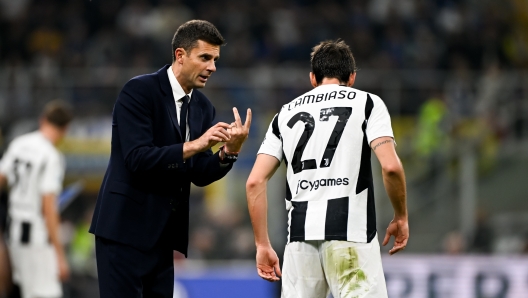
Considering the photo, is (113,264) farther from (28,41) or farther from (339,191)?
(28,41)

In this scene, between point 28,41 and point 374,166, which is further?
point 28,41

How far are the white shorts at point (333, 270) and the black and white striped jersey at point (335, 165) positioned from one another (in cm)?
6

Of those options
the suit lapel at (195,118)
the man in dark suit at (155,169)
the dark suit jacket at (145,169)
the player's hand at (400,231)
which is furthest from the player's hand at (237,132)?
the player's hand at (400,231)

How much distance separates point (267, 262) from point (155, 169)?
0.83 metres

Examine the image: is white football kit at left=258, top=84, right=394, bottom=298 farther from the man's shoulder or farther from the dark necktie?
the man's shoulder

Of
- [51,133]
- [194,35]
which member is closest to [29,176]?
[51,133]

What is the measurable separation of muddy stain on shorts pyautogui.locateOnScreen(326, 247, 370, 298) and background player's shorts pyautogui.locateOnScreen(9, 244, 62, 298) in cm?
402

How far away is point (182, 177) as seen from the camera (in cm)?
493

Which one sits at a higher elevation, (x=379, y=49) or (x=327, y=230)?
(x=379, y=49)

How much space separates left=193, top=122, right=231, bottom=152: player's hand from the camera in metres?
4.55

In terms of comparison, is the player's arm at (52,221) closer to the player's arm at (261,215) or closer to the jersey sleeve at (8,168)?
the jersey sleeve at (8,168)

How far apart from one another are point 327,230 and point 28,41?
1273 cm

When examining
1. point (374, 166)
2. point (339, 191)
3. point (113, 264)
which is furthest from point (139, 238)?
point (374, 166)

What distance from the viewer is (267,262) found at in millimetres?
4852
